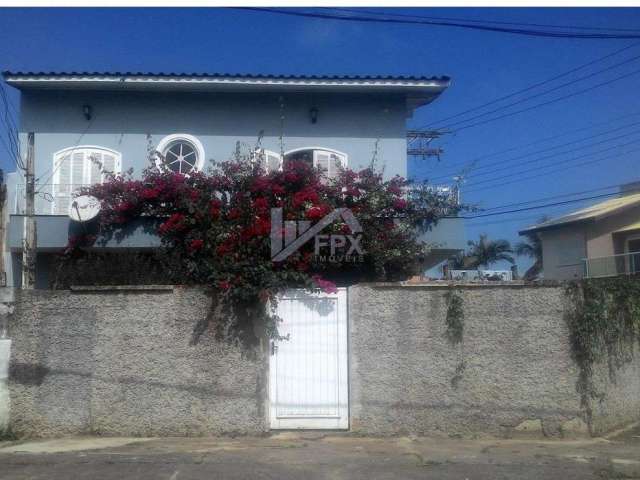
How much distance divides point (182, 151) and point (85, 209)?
2.88 m

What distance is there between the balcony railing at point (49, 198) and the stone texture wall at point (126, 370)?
3430 millimetres

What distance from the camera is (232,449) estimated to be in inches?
281

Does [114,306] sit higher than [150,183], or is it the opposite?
[150,183]

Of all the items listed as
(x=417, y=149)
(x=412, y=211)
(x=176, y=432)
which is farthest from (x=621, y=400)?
(x=417, y=149)

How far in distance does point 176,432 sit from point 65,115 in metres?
7.02

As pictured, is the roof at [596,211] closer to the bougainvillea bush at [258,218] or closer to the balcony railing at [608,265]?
the balcony railing at [608,265]

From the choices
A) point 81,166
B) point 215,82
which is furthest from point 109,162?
point 215,82

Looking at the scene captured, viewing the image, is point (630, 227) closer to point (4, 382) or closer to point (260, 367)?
point (260, 367)

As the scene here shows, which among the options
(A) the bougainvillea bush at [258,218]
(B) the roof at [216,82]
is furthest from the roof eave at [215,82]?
(A) the bougainvillea bush at [258,218]

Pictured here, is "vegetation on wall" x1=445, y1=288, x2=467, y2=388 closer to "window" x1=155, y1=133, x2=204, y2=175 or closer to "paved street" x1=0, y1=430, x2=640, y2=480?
"paved street" x1=0, y1=430, x2=640, y2=480

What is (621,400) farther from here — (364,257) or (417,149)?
(417,149)

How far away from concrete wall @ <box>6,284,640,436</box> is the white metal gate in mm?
170

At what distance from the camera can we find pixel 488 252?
38.5m

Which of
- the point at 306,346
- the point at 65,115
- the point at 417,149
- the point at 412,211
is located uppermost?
the point at 417,149
